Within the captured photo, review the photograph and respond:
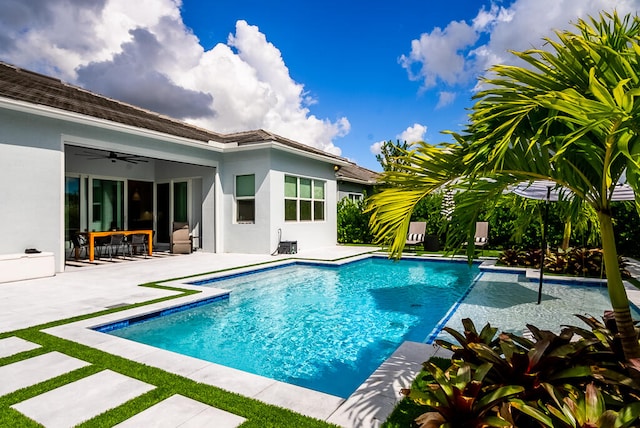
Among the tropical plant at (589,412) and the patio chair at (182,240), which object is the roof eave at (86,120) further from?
the tropical plant at (589,412)

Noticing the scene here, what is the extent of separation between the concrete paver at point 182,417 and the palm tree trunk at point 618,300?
2.86m

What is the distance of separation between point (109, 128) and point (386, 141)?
39.6 meters

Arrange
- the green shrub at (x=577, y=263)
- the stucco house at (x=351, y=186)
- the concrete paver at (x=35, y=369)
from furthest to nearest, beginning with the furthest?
the stucco house at (x=351, y=186)
the green shrub at (x=577, y=263)
the concrete paver at (x=35, y=369)

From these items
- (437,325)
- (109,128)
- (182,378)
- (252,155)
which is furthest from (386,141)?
(182,378)

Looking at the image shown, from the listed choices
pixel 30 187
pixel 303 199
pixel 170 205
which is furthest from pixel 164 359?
pixel 170 205

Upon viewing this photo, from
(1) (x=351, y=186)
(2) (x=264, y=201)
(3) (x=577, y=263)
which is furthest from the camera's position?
(1) (x=351, y=186)

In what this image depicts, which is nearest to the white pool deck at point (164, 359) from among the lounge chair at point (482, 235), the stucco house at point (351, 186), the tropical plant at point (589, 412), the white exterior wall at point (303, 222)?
the tropical plant at point (589, 412)

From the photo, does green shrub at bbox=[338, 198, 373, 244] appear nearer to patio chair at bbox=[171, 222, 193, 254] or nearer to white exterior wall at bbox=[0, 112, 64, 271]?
patio chair at bbox=[171, 222, 193, 254]

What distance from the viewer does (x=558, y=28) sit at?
2555 mm

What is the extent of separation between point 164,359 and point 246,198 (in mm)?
10592

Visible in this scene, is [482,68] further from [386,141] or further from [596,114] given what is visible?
[386,141]

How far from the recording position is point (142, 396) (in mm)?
3012

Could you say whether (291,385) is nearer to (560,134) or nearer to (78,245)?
(560,134)

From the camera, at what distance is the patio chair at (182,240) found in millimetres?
13945
